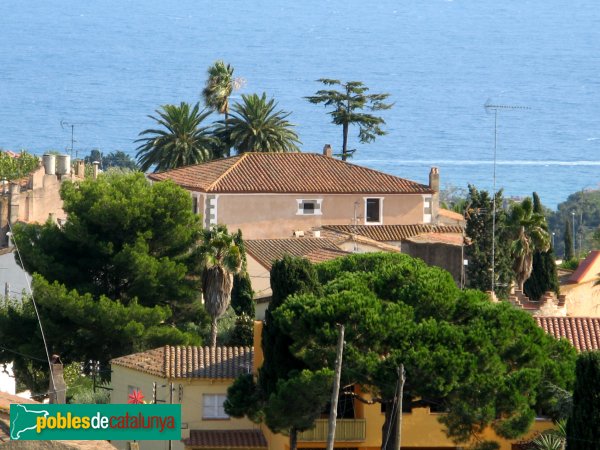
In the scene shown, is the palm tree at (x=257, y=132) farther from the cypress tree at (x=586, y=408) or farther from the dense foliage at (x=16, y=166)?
the cypress tree at (x=586, y=408)

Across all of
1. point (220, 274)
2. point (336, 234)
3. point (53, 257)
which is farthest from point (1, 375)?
point (336, 234)

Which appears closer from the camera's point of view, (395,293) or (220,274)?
(395,293)

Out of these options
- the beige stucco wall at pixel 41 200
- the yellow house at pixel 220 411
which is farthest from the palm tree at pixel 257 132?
the yellow house at pixel 220 411

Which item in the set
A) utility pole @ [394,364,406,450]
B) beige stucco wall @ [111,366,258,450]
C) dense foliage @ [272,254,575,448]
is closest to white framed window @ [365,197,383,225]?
beige stucco wall @ [111,366,258,450]

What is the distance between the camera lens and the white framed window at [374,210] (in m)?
87.1

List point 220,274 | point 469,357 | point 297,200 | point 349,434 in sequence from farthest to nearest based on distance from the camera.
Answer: point 297,200 < point 220,274 < point 349,434 < point 469,357

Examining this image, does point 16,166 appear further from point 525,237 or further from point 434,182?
point 525,237

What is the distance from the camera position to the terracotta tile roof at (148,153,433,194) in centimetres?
8519

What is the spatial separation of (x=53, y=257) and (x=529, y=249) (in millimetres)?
18954

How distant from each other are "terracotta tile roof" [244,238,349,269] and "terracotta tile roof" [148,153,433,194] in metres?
8.82

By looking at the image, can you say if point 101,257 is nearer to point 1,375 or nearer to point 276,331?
point 1,375

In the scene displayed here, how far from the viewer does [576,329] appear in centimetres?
5225

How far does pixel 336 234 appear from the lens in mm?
79562

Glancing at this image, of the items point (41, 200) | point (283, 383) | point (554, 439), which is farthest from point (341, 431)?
point (41, 200)
